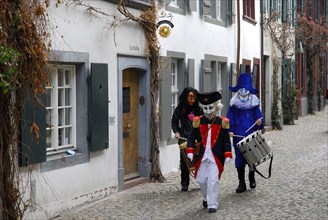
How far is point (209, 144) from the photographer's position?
9602 millimetres

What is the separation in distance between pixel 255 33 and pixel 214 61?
5.95m

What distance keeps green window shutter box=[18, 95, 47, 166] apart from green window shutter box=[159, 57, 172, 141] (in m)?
4.24

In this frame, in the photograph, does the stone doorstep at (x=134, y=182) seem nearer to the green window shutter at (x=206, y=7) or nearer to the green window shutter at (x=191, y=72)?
the green window shutter at (x=191, y=72)

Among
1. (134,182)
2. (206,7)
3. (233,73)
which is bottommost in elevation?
(134,182)

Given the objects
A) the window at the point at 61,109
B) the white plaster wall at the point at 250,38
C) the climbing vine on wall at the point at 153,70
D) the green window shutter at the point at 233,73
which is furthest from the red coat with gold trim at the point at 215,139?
the white plaster wall at the point at 250,38

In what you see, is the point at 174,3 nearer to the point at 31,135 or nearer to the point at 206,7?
the point at 206,7

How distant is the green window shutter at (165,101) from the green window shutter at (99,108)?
A: 2.29m

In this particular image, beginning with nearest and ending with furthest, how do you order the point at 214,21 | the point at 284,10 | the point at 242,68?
1. the point at 214,21
2. the point at 242,68
3. the point at 284,10

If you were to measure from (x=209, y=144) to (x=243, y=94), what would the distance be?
5.53 feet

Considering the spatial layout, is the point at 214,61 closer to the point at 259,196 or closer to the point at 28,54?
the point at 259,196

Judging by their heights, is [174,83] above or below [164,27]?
below

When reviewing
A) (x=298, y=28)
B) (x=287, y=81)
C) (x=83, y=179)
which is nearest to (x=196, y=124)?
(x=83, y=179)

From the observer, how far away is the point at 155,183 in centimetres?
1223

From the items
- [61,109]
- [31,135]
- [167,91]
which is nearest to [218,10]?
[167,91]
